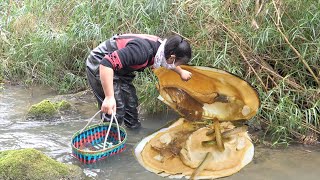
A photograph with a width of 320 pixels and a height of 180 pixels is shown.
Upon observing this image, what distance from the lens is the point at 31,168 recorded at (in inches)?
130

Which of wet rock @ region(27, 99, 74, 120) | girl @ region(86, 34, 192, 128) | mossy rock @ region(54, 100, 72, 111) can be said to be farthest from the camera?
mossy rock @ region(54, 100, 72, 111)

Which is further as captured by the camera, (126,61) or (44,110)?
(44,110)

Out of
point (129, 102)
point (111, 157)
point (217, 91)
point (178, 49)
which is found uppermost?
point (178, 49)

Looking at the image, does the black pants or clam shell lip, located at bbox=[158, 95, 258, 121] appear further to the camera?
the black pants

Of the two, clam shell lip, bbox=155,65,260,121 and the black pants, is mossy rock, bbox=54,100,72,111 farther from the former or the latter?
clam shell lip, bbox=155,65,260,121

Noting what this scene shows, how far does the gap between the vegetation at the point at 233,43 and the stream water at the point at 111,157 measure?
271 millimetres

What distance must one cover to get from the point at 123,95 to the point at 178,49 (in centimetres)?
124

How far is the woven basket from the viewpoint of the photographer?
3779mm

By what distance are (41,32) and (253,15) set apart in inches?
134

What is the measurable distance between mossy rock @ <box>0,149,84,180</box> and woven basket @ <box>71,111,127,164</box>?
0.99 feet

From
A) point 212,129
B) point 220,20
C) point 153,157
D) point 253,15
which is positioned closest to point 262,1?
point 253,15

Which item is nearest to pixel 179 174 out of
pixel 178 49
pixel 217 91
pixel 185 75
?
pixel 217 91

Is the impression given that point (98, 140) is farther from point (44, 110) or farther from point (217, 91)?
point (217, 91)

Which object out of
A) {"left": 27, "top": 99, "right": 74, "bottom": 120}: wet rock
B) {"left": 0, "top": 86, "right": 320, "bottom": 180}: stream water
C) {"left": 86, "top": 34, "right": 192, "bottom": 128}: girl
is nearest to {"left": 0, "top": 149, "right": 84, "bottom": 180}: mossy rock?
{"left": 0, "top": 86, "right": 320, "bottom": 180}: stream water
